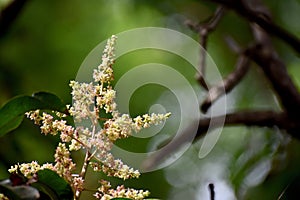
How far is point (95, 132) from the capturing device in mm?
509

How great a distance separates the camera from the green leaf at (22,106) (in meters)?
0.50

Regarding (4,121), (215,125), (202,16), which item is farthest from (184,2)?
(4,121)

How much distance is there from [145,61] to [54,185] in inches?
46.8

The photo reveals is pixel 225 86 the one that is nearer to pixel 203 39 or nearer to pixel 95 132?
pixel 203 39

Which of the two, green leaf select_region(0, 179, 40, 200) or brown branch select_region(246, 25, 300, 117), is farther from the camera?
brown branch select_region(246, 25, 300, 117)

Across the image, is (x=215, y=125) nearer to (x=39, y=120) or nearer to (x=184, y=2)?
(x=39, y=120)

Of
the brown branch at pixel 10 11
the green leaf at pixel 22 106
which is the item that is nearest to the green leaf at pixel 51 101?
the green leaf at pixel 22 106

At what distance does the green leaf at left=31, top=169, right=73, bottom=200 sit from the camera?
462 mm

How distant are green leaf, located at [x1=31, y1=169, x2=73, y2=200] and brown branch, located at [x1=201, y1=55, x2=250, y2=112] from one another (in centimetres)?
60

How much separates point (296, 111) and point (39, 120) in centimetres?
62

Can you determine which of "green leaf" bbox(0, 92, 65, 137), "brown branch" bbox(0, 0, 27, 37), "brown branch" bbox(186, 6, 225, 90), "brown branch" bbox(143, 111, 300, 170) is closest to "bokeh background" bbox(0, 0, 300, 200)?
"brown branch" bbox(0, 0, 27, 37)

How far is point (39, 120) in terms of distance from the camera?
51 cm

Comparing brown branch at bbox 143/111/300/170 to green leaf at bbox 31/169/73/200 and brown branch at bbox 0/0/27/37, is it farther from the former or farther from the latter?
green leaf at bbox 31/169/73/200

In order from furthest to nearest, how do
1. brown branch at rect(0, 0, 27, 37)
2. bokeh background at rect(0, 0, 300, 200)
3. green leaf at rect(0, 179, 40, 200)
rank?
bokeh background at rect(0, 0, 300, 200) → brown branch at rect(0, 0, 27, 37) → green leaf at rect(0, 179, 40, 200)
